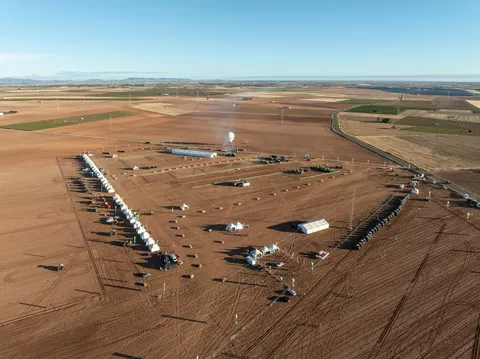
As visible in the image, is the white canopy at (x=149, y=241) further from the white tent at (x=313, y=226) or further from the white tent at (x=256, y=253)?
the white tent at (x=313, y=226)

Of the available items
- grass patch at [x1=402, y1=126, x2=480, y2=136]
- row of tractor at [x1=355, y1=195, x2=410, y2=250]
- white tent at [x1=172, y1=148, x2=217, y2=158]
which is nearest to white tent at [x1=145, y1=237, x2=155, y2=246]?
row of tractor at [x1=355, y1=195, x2=410, y2=250]

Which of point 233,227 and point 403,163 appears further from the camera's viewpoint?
point 403,163

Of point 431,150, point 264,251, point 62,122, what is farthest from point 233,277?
point 62,122

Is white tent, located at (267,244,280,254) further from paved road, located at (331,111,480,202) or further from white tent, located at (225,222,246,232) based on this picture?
paved road, located at (331,111,480,202)

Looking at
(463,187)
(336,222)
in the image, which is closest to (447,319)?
(336,222)

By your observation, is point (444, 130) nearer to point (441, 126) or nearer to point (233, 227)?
point (441, 126)

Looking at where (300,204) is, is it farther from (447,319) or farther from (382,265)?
(447,319)
